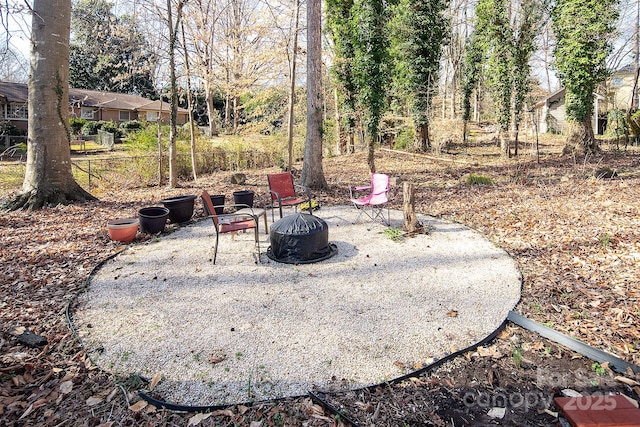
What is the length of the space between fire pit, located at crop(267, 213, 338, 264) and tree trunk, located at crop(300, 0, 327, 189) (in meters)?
4.21

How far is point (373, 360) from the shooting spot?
→ 2586 millimetres

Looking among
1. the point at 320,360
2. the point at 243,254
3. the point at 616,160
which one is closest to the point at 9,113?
the point at 243,254

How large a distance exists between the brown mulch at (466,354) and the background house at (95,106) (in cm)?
2230

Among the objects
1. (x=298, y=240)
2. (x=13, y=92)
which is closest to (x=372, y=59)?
(x=298, y=240)

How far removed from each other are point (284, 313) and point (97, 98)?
3446 centimetres

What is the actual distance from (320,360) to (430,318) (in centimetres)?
113

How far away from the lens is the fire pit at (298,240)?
14.5ft

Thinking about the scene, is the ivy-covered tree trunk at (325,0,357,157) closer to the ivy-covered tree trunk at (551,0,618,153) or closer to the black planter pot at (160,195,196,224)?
the ivy-covered tree trunk at (551,0,618,153)

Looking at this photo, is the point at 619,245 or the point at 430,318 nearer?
the point at 430,318

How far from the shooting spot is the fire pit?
4430mm

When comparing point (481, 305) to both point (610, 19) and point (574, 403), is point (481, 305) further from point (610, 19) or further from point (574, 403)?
point (610, 19)

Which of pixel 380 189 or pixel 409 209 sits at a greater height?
pixel 380 189

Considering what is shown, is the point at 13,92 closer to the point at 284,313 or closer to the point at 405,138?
the point at 405,138

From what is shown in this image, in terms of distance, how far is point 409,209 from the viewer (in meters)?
5.46
